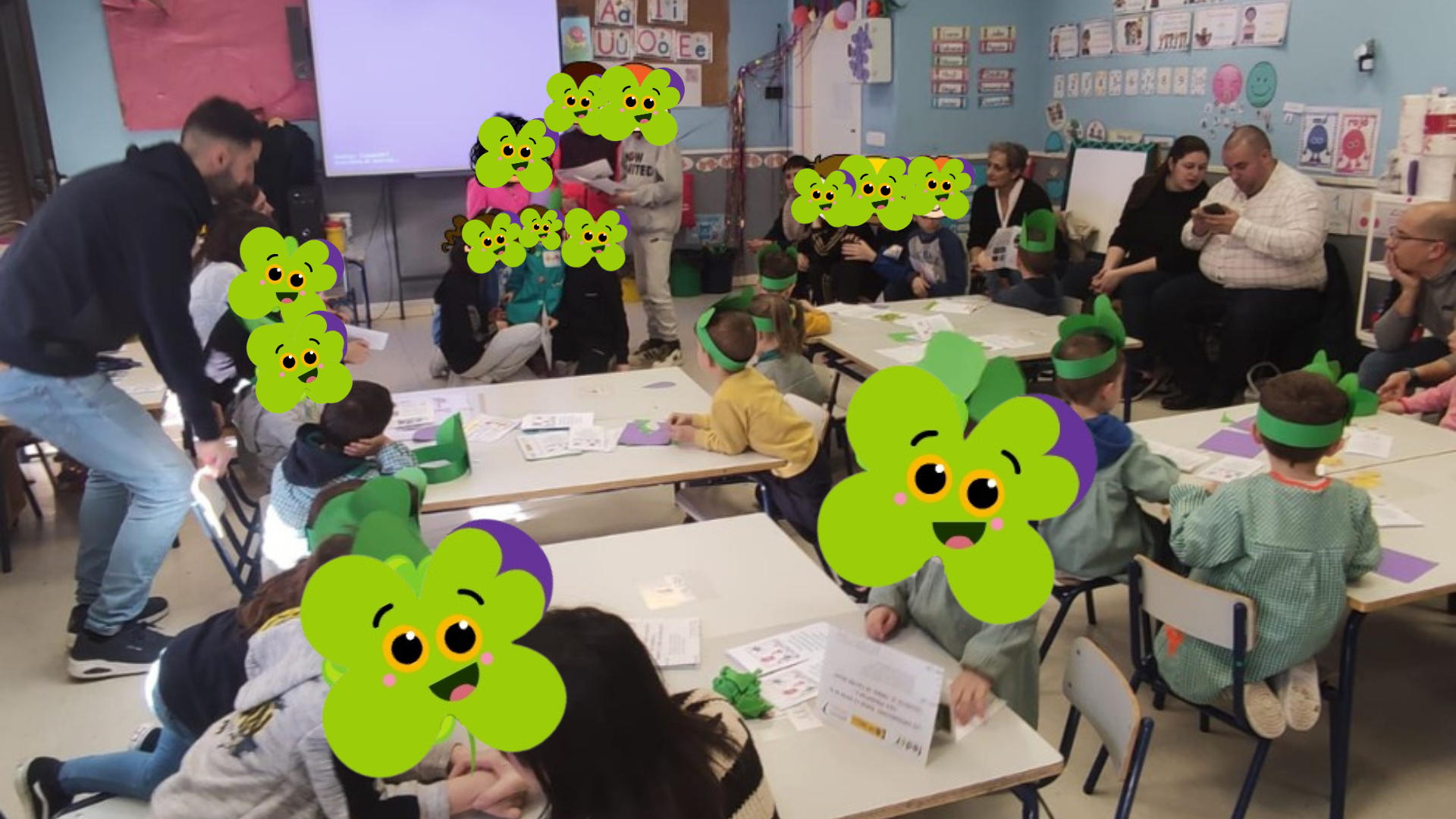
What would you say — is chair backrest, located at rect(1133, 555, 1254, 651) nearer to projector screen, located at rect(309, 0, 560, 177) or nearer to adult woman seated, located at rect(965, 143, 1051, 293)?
adult woman seated, located at rect(965, 143, 1051, 293)

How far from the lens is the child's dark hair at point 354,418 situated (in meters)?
2.85

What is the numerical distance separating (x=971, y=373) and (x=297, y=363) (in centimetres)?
149

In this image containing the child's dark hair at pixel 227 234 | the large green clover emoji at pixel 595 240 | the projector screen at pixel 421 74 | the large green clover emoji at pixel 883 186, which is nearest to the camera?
the large green clover emoji at pixel 883 186

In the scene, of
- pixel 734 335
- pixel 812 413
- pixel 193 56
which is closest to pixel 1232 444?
pixel 812 413

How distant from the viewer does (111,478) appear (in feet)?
10.1

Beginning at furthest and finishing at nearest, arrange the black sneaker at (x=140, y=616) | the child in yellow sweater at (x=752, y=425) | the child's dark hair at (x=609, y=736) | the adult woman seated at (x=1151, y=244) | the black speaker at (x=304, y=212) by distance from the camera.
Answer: the black speaker at (x=304, y=212)
the adult woman seated at (x=1151, y=244)
the black sneaker at (x=140, y=616)
the child in yellow sweater at (x=752, y=425)
the child's dark hair at (x=609, y=736)

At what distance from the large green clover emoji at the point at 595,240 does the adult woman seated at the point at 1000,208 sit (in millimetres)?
2376

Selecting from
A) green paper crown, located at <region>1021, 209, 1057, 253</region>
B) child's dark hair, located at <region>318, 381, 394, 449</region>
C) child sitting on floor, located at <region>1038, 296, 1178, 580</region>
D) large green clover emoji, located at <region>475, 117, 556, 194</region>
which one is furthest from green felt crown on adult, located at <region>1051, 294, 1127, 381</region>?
green paper crown, located at <region>1021, 209, 1057, 253</region>

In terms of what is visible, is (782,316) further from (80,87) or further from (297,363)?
(80,87)

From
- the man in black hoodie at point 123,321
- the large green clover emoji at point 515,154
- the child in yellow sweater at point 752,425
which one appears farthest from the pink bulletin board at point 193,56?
the child in yellow sweater at point 752,425

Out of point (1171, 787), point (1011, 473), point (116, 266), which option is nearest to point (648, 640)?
point (1011, 473)

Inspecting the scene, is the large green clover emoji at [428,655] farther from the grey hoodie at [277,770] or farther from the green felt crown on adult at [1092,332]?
the green felt crown on adult at [1092,332]

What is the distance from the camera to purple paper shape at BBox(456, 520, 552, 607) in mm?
1062

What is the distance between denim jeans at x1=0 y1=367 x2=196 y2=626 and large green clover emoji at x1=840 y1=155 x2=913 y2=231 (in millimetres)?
2035
